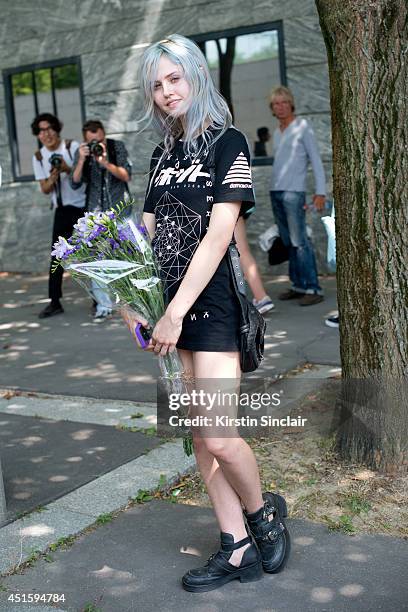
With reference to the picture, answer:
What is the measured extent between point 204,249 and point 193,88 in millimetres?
583

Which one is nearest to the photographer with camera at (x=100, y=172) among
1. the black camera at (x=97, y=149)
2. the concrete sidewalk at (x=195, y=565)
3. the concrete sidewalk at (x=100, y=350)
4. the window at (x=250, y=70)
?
the black camera at (x=97, y=149)

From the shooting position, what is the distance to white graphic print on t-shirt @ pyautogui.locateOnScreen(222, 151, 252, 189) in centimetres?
314

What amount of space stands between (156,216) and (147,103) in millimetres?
421

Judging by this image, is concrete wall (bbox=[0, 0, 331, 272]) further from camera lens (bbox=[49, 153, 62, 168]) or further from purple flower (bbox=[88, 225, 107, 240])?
purple flower (bbox=[88, 225, 107, 240])

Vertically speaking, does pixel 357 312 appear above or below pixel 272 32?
below

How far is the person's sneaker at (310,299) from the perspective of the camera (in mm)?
8478

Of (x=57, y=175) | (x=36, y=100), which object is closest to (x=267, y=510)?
(x=57, y=175)

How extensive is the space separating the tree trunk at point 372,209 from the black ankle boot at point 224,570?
3.63 ft

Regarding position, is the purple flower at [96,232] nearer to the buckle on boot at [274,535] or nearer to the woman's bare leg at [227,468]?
the woman's bare leg at [227,468]

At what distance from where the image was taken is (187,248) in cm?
326

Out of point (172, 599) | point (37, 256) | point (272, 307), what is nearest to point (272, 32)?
point (272, 307)

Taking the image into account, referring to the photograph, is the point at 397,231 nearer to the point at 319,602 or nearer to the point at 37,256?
the point at 319,602

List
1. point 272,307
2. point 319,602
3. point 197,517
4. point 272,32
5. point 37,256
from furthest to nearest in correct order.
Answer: point 37,256 < point 272,32 < point 272,307 < point 197,517 < point 319,602

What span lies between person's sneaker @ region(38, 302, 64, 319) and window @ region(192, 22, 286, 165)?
3.14m
